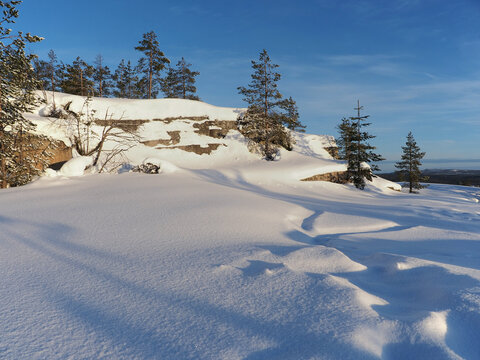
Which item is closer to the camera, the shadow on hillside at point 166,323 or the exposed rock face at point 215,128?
the shadow on hillside at point 166,323

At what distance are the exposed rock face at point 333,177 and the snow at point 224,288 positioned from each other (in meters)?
10.7

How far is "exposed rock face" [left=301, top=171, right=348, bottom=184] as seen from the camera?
15482mm

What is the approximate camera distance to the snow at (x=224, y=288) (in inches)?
59.6

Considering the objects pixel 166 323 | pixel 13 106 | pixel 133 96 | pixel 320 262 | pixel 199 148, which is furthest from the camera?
pixel 133 96

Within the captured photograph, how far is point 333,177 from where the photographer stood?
16828 millimetres

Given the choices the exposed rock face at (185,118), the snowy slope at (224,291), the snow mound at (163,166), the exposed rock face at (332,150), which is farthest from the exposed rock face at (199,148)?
the snowy slope at (224,291)

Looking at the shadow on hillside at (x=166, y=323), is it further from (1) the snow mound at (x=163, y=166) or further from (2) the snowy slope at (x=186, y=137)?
(2) the snowy slope at (x=186, y=137)

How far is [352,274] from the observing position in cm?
260

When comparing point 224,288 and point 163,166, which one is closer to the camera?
point 224,288

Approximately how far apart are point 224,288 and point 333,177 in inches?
634

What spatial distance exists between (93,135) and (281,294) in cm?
1650

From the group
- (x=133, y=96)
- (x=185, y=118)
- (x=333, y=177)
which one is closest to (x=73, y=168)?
(x=185, y=118)

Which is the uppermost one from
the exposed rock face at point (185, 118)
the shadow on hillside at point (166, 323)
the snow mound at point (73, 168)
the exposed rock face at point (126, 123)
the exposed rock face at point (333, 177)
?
the exposed rock face at point (185, 118)

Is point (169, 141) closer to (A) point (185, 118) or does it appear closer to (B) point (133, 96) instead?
(A) point (185, 118)
